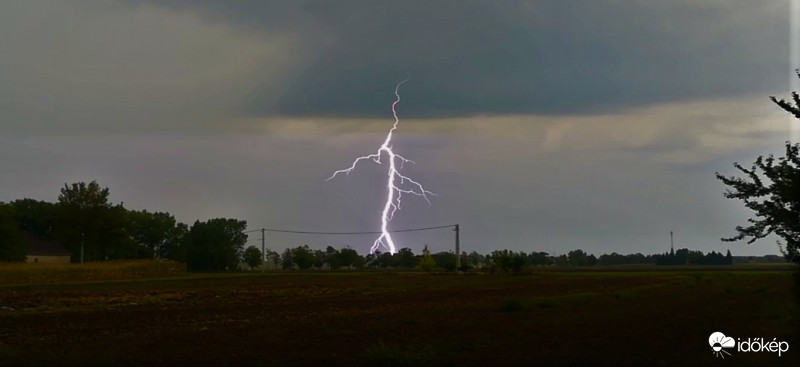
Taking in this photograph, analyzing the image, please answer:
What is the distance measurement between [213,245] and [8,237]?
5932cm

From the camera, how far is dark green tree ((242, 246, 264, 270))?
178 m

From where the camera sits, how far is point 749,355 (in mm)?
16938

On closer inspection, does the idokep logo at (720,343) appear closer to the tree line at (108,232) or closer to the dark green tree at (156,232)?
the tree line at (108,232)

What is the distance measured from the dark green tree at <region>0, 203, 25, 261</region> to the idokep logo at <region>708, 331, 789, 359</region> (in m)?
88.6

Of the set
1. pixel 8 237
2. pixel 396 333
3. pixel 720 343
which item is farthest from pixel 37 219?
pixel 720 343

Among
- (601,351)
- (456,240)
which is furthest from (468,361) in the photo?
(456,240)

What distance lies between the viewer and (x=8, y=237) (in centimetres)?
9400

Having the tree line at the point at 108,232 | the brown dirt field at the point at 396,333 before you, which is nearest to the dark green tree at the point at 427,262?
the tree line at the point at 108,232

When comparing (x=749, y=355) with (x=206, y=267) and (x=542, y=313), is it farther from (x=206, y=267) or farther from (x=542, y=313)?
(x=206, y=267)

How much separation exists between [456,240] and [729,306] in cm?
9187

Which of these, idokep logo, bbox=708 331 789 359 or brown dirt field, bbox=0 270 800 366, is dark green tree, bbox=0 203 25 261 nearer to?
brown dirt field, bbox=0 270 800 366

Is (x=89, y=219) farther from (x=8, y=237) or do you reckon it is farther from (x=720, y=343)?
(x=720, y=343)

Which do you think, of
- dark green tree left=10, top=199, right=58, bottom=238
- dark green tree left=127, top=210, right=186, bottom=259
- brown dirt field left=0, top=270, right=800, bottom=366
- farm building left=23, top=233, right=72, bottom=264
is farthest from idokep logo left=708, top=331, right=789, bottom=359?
dark green tree left=127, top=210, right=186, bottom=259

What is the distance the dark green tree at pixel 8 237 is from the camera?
305 feet
